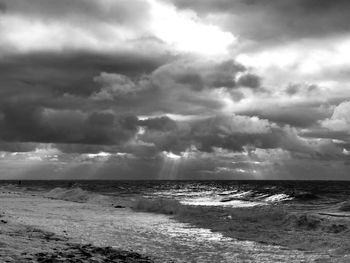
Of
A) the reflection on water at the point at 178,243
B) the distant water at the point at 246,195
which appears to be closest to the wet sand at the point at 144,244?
the reflection on water at the point at 178,243

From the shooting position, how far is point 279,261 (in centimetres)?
1482

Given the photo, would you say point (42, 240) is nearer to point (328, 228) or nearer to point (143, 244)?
point (143, 244)

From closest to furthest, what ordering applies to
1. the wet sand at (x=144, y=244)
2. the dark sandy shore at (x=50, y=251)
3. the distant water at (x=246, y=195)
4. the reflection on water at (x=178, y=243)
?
the dark sandy shore at (x=50, y=251) < the wet sand at (x=144, y=244) < the reflection on water at (x=178, y=243) < the distant water at (x=246, y=195)

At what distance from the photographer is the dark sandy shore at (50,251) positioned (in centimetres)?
1183

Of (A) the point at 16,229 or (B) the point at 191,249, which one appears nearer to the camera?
(B) the point at 191,249

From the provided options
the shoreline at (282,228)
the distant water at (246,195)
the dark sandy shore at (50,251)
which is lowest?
the distant water at (246,195)

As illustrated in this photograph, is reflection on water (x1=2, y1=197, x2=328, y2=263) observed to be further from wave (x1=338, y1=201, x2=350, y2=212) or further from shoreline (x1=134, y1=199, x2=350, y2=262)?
wave (x1=338, y1=201, x2=350, y2=212)

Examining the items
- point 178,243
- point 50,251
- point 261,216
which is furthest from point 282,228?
point 50,251

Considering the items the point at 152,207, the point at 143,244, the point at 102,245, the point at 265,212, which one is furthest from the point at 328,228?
the point at 152,207

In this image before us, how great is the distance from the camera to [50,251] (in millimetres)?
13102

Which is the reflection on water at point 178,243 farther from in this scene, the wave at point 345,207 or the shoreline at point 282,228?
the wave at point 345,207

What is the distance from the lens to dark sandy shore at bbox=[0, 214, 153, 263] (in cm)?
1183

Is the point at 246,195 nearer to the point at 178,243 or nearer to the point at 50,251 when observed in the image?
the point at 178,243

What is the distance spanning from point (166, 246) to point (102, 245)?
254 cm
